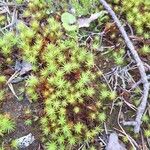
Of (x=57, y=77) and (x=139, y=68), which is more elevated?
(x=57, y=77)

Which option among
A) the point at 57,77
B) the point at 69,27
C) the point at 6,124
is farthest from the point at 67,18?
the point at 6,124

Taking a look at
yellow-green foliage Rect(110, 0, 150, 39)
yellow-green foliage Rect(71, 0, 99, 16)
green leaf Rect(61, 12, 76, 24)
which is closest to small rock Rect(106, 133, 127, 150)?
yellow-green foliage Rect(110, 0, 150, 39)

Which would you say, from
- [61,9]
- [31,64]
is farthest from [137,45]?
[31,64]

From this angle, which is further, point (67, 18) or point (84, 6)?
point (84, 6)

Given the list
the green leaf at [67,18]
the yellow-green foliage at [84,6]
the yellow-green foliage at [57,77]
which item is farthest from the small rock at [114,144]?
the yellow-green foliage at [84,6]

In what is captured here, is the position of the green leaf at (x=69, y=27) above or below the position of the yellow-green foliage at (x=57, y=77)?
above

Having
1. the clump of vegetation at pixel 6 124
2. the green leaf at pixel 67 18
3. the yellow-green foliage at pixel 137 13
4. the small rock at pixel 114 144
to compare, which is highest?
the green leaf at pixel 67 18

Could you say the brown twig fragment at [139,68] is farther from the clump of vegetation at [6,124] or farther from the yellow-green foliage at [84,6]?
the clump of vegetation at [6,124]

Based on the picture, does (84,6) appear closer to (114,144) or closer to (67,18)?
(67,18)

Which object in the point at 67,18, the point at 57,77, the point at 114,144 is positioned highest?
the point at 67,18
